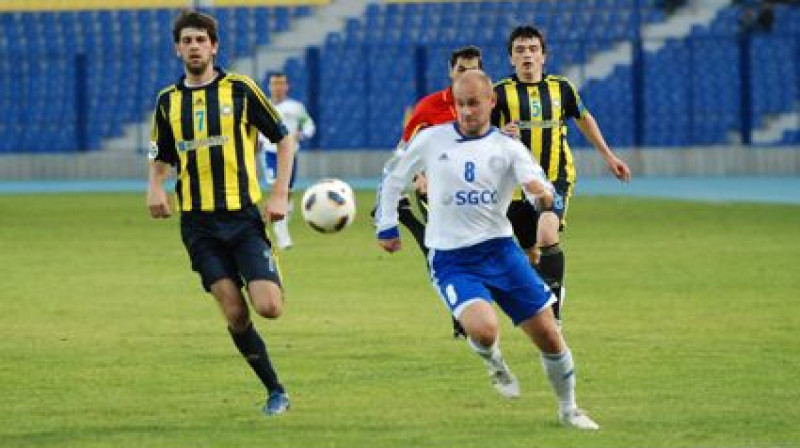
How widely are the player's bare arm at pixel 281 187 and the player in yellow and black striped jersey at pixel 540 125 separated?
310 cm

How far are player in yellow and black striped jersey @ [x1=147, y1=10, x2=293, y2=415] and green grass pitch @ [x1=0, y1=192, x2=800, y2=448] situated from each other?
1.88 feet

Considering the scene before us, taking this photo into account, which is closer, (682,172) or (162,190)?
(162,190)

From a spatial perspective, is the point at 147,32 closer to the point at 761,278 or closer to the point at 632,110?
the point at 632,110

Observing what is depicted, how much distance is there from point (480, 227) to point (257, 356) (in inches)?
55.3

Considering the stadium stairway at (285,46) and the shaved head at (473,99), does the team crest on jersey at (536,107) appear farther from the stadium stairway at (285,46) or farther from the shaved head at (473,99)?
the stadium stairway at (285,46)

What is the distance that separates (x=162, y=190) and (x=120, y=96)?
114ft

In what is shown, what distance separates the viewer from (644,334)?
14.5m

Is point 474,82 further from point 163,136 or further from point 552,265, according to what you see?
point 552,265

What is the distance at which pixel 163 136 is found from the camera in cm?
1097

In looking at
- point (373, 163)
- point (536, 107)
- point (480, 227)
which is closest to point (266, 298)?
point (480, 227)

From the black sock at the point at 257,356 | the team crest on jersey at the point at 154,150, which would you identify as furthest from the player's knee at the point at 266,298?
the team crest on jersey at the point at 154,150

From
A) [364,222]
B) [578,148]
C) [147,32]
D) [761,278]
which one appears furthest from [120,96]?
[761,278]

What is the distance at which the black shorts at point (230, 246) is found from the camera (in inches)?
418

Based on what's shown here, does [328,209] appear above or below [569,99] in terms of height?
below
